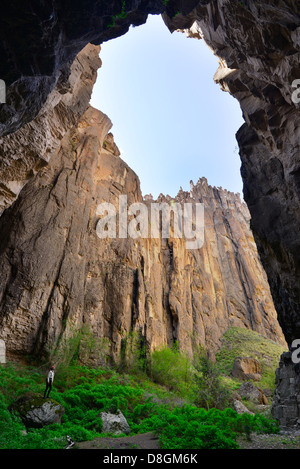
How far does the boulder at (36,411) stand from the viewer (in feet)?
33.4

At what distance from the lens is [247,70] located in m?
13.9

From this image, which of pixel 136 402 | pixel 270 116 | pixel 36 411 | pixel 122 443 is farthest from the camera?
pixel 136 402

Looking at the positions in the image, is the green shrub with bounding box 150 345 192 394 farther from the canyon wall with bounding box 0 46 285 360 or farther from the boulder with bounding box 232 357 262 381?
the boulder with bounding box 232 357 262 381

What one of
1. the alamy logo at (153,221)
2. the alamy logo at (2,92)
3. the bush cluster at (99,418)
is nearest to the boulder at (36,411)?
the bush cluster at (99,418)

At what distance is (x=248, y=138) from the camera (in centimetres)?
1756

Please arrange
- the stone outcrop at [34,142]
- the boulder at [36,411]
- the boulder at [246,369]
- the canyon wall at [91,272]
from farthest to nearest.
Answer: the boulder at [246,369] < the canyon wall at [91,272] < the stone outcrop at [34,142] < the boulder at [36,411]

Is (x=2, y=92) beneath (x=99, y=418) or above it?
above

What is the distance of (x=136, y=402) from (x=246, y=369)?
23408mm

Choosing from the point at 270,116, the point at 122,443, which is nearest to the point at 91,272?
the point at 122,443

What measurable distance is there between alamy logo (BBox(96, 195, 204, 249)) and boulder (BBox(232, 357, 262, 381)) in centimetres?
2193

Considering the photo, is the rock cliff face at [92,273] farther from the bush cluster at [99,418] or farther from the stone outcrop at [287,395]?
the stone outcrop at [287,395]

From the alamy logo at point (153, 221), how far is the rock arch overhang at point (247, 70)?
1839 centimetres

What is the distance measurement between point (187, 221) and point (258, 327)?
2628 cm

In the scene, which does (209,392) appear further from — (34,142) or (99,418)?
(34,142)
